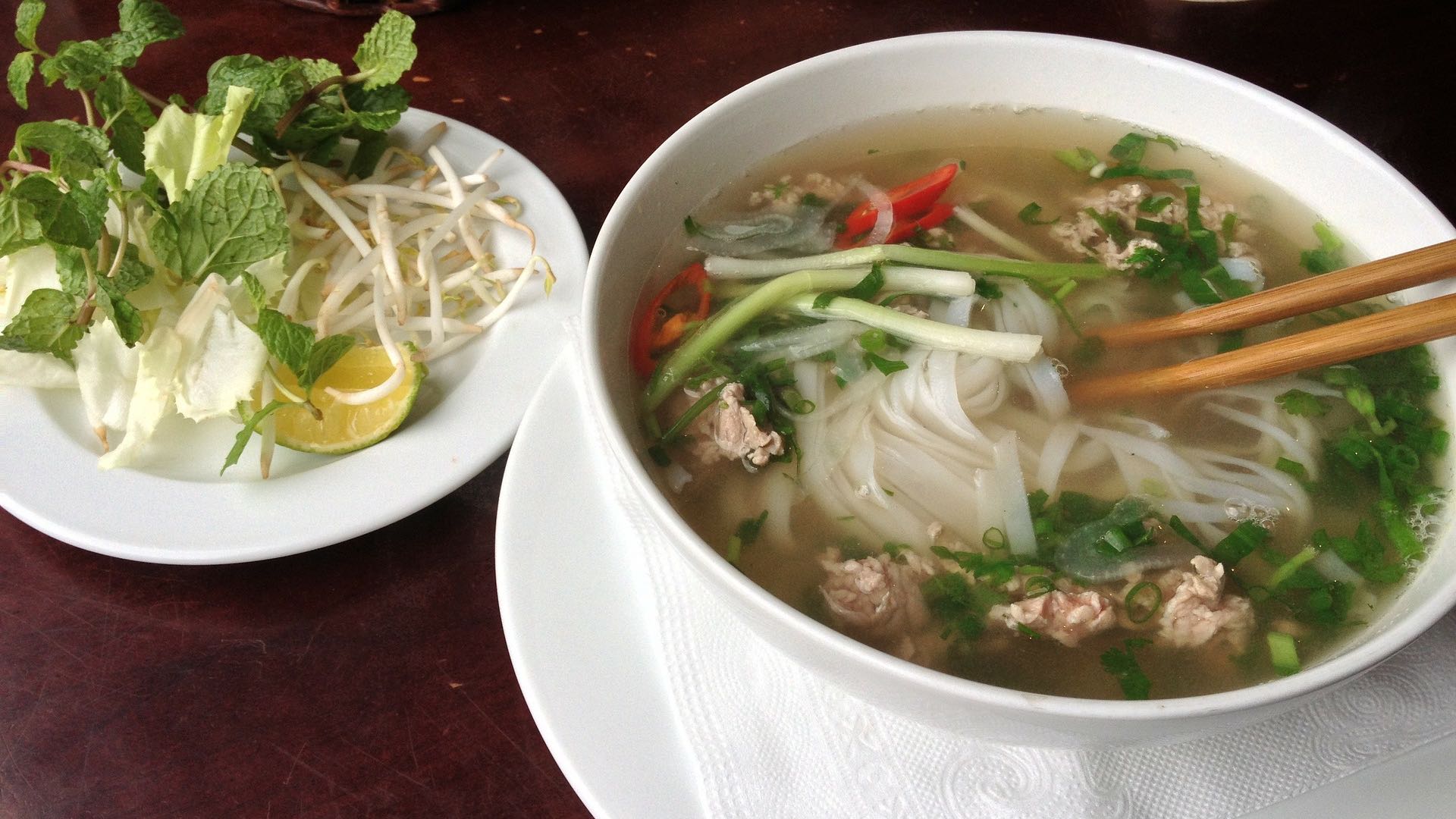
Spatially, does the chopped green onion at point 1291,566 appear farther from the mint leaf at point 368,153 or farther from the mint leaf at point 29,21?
the mint leaf at point 29,21

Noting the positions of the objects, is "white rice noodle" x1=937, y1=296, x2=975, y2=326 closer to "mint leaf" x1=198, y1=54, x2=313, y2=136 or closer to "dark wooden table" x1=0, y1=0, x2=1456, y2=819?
"dark wooden table" x1=0, y1=0, x2=1456, y2=819

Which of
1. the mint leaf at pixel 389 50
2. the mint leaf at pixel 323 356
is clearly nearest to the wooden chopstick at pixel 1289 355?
the mint leaf at pixel 323 356

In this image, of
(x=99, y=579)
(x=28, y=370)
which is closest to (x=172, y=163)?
(x=28, y=370)

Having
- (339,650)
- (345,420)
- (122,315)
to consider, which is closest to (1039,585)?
(339,650)

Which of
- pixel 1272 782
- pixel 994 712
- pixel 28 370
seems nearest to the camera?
pixel 994 712

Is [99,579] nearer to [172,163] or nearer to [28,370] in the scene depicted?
[28,370]

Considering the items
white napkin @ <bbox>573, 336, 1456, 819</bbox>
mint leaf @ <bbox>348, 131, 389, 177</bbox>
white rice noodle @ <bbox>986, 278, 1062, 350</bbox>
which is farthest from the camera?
mint leaf @ <bbox>348, 131, 389, 177</bbox>

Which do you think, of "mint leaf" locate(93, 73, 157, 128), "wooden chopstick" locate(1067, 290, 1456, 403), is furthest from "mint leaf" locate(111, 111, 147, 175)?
"wooden chopstick" locate(1067, 290, 1456, 403)
